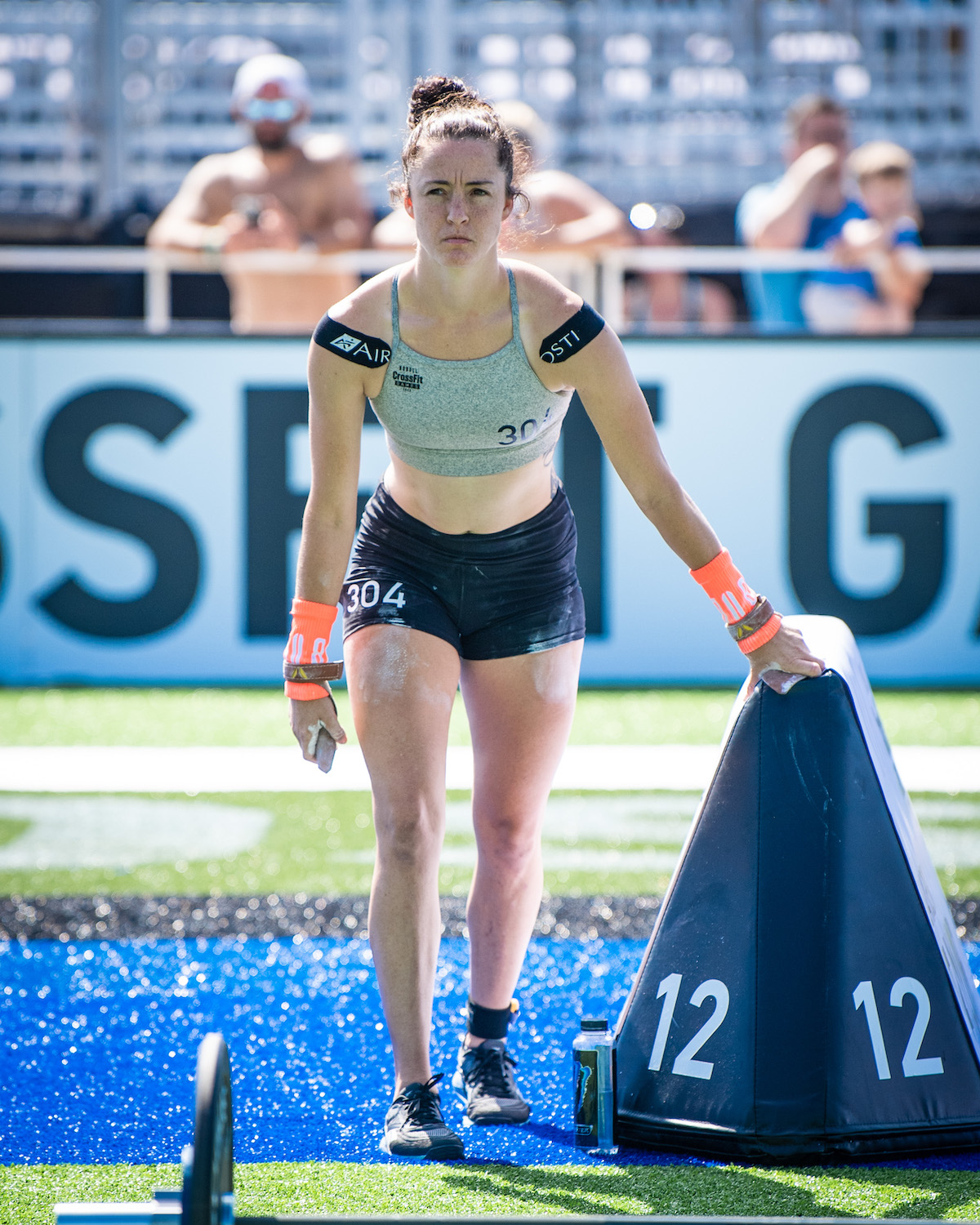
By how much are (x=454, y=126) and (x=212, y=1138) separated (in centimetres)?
199

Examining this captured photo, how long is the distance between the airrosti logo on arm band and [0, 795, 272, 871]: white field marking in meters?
3.01

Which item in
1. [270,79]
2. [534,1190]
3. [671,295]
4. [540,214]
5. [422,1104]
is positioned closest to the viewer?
[534,1190]

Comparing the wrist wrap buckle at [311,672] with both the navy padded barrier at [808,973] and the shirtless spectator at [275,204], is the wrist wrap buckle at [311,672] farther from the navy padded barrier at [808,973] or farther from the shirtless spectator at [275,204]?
the shirtless spectator at [275,204]

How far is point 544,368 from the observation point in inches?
123

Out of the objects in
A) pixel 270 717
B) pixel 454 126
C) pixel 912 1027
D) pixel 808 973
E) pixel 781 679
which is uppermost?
pixel 454 126

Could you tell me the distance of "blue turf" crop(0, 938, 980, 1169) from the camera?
3117 mm

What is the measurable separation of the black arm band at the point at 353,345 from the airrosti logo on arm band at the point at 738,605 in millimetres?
799

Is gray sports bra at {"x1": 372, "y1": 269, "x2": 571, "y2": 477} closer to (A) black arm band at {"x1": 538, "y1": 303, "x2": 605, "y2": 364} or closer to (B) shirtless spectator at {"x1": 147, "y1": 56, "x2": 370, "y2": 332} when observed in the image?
(A) black arm band at {"x1": 538, "y1": 303, "x2": 605, "y2": 364}

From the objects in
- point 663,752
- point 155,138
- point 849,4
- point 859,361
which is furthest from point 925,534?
point 155,138

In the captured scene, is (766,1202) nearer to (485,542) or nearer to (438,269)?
(485,542)

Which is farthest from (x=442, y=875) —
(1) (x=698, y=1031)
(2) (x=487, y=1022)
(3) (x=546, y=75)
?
(3) (x=546, y=75)

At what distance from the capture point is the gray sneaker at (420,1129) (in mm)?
3012

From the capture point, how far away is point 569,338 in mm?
3086

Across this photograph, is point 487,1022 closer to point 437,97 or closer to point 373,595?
point 373,595
